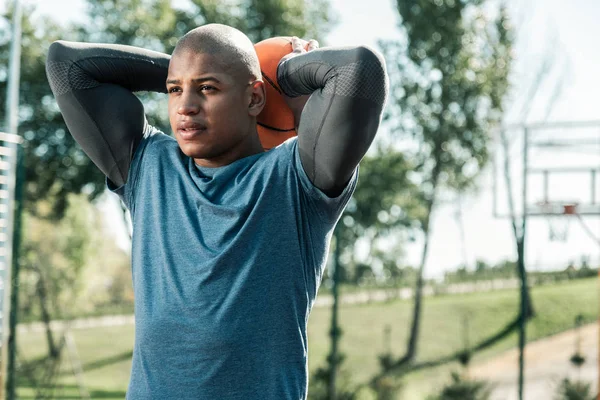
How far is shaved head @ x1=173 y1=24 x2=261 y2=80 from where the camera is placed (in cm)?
140

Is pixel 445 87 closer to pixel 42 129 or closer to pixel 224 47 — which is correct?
pixel 42 129

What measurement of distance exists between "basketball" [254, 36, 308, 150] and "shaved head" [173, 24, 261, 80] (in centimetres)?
14

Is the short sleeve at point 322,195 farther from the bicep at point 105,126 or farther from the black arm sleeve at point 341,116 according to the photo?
the bicep at point 105,126

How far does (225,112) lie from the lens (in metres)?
1.41

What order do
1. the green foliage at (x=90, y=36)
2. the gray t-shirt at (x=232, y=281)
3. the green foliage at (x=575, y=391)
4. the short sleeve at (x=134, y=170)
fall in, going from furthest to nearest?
the green foliage at (x=90, y=36) < the green foliage at (x=575, y=391) < the short sleeve at (x=134, y=170) < the gray t-shirt at (x=232, y=281)

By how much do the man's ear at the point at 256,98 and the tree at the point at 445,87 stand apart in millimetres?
12240

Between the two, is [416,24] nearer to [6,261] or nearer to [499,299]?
[499,299]

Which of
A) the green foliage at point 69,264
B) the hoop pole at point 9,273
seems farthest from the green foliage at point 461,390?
the green foliage at point 69,264

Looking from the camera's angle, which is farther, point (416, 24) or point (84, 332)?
point (84, 332)

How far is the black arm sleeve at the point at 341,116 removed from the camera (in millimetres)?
1338

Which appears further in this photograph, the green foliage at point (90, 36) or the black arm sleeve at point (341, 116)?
the green foliage at point (90, 36)

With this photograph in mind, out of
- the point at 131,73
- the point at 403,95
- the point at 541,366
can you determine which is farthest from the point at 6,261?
the point at 541,366

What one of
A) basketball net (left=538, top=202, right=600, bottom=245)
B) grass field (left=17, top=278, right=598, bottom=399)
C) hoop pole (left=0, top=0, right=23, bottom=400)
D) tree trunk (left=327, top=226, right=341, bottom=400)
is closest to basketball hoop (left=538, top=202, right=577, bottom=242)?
basketball net (left=538, top=202, right=600, bottom=245)

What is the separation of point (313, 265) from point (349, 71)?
1.10ft
